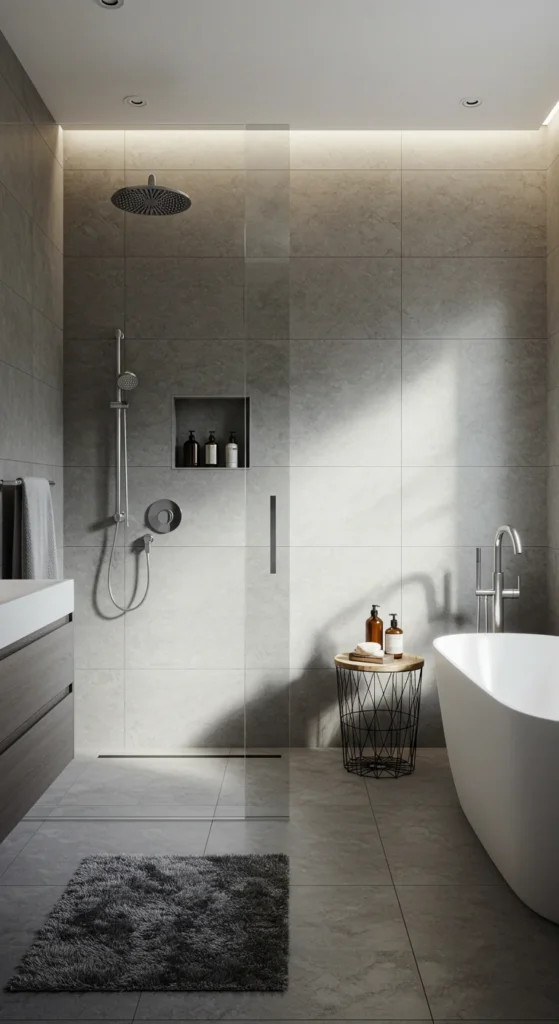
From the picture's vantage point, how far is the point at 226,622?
330 centimetres

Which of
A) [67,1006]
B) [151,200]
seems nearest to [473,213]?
[151,200]

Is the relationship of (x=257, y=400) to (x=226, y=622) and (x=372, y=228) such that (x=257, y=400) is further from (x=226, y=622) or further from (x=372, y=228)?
(x=372, y=228)

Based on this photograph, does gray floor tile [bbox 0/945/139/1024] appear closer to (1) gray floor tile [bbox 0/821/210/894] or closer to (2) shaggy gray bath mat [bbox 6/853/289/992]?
(2) shaggy gray bath mat [bbox 6/853/289/992]

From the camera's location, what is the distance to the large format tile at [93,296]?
324 centimetres

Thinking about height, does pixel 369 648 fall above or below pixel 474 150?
below

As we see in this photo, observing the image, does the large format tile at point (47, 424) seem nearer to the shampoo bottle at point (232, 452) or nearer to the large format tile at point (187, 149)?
the shampoo bottle at point (232, 452)

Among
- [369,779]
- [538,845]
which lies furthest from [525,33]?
[369,779]

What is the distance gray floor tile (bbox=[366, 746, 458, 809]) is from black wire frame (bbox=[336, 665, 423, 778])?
19 centimetres

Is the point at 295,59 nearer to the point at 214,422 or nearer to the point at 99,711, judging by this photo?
the point at 214,422

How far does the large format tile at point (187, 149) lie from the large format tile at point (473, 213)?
134 cm

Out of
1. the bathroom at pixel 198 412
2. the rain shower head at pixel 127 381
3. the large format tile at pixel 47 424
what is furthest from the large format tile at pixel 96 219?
the large format tile at pixel 47 424

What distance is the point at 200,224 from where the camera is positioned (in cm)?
320

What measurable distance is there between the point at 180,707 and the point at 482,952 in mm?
1503

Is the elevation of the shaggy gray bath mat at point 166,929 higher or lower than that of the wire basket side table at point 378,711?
lower
